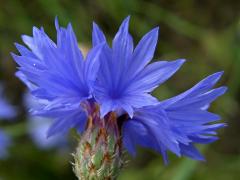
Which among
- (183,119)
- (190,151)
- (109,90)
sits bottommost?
(190,151)

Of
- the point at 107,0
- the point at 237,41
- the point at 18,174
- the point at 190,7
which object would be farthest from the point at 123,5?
the point at 18,174

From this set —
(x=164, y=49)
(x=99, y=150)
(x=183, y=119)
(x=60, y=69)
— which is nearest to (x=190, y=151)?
(x=183, y=119)

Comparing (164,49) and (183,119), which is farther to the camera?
(164,49)

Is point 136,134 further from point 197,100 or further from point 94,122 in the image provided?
point 197,100

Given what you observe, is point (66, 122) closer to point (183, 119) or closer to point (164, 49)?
point (183, 119)

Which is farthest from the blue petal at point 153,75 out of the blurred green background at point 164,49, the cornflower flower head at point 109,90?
the blurred green background at point 164,49

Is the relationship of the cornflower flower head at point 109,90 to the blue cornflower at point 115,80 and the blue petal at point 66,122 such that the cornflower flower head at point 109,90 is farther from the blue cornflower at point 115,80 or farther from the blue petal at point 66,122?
the blue petal at point 66,122

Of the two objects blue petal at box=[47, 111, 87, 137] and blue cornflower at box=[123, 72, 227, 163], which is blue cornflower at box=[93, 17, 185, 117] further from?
blue petal at box=[47, 111, 87, 137]

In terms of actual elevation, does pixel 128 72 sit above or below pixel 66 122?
above
